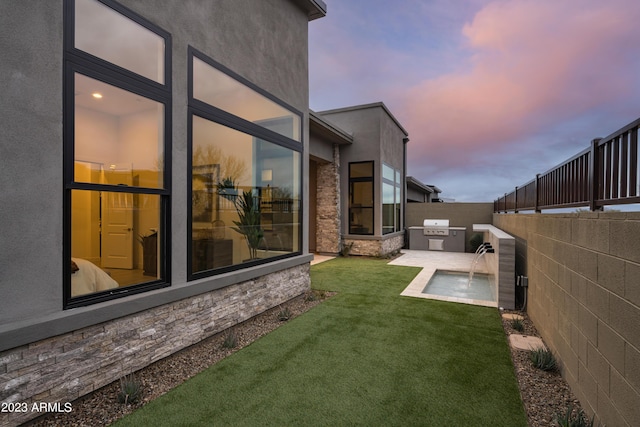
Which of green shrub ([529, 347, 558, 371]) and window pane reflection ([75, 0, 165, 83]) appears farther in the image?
green shrub ([529, 347, 558, 371])

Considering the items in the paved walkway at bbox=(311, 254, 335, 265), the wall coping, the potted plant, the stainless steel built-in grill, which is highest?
the potted plant

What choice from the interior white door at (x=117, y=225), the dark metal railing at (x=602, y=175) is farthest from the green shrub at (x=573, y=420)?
the interior white door at (x=117, y=225)

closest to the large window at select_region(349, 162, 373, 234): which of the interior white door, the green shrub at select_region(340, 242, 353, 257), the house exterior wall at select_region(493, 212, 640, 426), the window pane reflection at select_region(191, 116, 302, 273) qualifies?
the green shrub at select_region(340, 242, 353, 257)

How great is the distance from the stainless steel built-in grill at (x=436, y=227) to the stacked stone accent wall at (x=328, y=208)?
4.30 m

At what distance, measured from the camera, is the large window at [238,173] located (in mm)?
3432

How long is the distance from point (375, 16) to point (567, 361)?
1103 centimetres

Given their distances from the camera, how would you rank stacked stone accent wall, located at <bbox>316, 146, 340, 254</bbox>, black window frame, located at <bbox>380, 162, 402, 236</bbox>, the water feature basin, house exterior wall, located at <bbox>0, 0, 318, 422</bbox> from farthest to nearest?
black window frame, located at <bbox>380, 162, 402, 236</bbox> < stacked stone accent wall, located at <bbox>316, 146, 340, 254</bbox> < the water feature basin < house exterior wall, located at <bbox>0, 0, 318, 422</bbox>

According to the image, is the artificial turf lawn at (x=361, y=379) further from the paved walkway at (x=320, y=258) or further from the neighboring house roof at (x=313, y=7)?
the neighboring house roof at (x=313, y=7)

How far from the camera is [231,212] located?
397cm

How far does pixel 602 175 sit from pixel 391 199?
30.0 ft

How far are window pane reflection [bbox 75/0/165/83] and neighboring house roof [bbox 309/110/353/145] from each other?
192 inches

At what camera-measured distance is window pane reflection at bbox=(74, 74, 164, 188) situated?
7.88ft

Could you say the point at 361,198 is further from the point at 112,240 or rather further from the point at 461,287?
the point at 112,240

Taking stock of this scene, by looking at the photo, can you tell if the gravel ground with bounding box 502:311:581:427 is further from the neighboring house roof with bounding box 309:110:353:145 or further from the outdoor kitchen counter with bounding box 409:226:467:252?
the outdoor kitchen counter with bounding box 409:226:467:252
